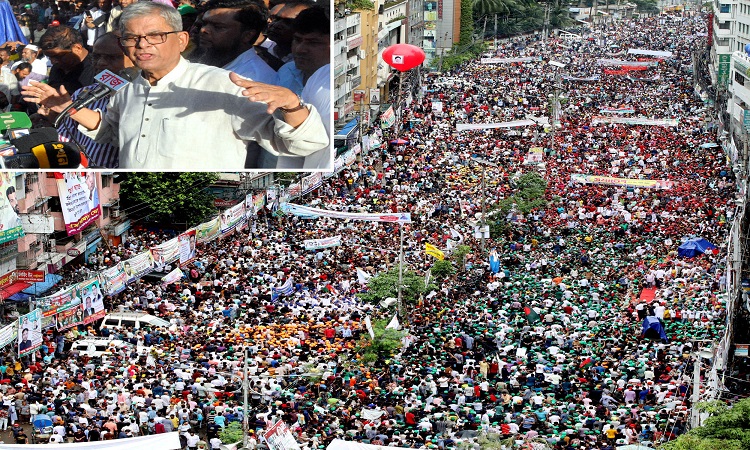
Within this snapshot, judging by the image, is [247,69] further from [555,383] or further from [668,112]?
[668,112]

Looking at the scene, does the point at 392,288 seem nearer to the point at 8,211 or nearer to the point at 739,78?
the point at 8,211

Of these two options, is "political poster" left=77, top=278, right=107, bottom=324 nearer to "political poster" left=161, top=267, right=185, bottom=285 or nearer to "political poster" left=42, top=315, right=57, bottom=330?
"political poster" left=42, top=315, right=57, bottom=330

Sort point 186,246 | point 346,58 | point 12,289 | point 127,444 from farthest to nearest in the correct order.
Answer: point 346,58 < point 186,246 < point 12,289 < point 127,444

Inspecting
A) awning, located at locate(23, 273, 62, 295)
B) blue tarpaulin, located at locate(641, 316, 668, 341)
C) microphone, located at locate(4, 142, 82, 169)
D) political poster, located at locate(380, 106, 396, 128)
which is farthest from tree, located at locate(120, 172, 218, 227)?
microphone, located at locate(4, 142, 82, 169)

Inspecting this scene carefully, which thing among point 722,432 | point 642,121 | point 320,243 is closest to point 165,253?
point 320,243

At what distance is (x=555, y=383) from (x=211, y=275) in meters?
12.2

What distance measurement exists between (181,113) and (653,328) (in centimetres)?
1903

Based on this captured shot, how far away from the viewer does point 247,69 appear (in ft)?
55.4

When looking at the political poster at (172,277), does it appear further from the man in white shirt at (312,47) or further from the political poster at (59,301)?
the man in white shirt at (312,47)

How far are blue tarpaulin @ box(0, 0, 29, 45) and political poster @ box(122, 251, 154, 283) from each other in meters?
20.5

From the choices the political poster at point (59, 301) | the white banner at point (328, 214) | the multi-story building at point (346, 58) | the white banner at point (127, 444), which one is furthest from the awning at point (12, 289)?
the multi-story building at point (346, 58)

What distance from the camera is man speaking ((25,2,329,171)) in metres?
16.7

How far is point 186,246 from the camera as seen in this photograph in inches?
1583

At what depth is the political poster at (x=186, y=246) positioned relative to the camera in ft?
131
